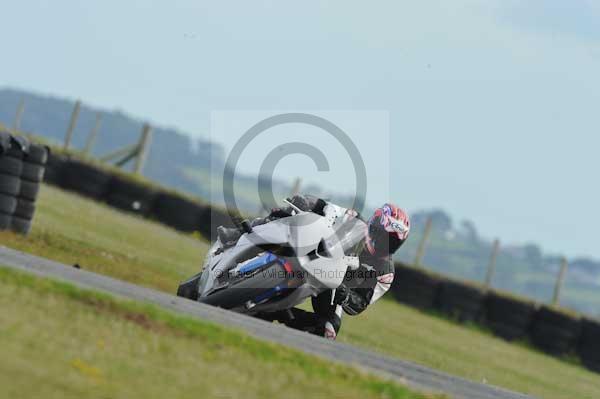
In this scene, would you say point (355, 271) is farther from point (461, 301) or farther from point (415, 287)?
point (415, 287)

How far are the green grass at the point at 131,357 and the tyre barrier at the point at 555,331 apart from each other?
666 inches

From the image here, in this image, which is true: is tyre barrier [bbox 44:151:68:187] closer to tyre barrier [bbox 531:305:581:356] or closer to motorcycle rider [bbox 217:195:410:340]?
tyre barrier [bbox 531:305:581:356]

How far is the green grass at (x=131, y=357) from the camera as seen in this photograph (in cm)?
574

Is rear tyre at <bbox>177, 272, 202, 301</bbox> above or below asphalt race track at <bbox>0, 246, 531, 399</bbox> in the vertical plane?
below

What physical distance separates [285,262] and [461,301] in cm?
1568

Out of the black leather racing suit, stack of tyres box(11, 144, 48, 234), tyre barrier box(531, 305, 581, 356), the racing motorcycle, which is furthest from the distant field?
the racing motorcycle

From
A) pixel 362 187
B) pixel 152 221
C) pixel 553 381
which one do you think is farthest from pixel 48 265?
pixel 152 221

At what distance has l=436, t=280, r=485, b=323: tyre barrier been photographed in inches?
999

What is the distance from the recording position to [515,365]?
63.9 ft

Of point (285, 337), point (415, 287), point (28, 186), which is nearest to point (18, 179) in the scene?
point (28, 186)

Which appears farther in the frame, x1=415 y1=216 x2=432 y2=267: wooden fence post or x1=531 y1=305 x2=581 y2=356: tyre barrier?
x1=415 y1=216 x2=432 y2=267: wooden fence post

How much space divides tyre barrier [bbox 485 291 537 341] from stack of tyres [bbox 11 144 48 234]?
12.6m

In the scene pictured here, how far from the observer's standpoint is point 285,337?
8.70 metres

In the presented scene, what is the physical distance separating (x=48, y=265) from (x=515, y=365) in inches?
459
